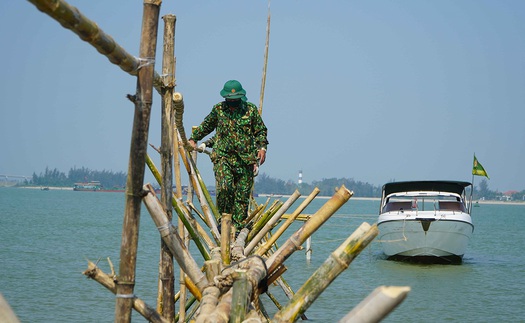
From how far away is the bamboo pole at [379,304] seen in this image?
375cm

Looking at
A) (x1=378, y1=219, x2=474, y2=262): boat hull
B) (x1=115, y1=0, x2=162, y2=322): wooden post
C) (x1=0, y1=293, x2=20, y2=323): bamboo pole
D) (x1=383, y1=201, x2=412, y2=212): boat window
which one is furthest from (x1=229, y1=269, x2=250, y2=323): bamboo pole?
(x1=383, y1=201, x2=412, y2=212): boat window

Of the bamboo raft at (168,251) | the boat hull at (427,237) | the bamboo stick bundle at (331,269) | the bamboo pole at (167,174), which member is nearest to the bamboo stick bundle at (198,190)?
the bamboo raft at (168,251)

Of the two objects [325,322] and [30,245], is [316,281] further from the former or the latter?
[30,245]

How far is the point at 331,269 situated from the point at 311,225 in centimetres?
75

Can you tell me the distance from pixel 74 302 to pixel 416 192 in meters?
11.7

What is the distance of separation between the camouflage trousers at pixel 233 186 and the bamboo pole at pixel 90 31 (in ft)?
14.4

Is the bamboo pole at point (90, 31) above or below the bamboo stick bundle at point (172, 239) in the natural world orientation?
above

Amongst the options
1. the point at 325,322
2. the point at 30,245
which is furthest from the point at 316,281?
the point at 30,245

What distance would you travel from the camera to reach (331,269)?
15.7 feet

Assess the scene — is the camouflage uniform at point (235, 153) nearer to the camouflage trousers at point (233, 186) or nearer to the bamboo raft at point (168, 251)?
the camouflage trousers at point (233, 186)

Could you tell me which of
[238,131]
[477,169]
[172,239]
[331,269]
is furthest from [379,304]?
Answer: [477,169]

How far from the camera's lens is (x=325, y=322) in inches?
577

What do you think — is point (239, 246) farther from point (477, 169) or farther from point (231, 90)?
point (477, 169)

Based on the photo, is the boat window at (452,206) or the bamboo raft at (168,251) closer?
the bamboo raft at (168,251)
